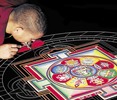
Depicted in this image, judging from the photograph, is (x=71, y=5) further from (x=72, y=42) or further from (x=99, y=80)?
(x=99, y=80)

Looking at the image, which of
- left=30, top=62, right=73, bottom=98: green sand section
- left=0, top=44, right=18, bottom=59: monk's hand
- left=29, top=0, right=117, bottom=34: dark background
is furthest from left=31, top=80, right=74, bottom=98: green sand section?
left=29, top=0, right=117, bottom=34: dark background

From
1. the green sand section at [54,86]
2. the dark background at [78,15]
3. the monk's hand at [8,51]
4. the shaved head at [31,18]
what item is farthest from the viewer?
the dark background at [78,15]

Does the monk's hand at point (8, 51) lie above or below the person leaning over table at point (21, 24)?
below

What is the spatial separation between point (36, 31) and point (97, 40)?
0.42m

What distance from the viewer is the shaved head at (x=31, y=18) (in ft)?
6.60

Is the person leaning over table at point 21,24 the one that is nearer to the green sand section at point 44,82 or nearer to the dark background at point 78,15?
the green sand section at point 44,82

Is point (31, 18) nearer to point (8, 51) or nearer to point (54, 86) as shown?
point (8, 51)

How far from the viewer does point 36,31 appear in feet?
6.72

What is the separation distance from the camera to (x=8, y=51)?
2133mm

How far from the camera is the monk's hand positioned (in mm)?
2129

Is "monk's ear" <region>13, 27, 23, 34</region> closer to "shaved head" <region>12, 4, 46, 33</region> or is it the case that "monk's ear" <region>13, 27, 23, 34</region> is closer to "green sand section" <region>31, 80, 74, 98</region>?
"shaved head" <region>12, 4, 46, 33</region>

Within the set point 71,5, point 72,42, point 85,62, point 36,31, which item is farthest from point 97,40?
point 71,5

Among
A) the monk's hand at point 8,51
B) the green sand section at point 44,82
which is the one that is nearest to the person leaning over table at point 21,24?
the monk's hand at point 8,51

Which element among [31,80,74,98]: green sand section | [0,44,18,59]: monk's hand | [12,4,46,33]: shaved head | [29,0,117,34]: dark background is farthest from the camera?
[29,0,117,34]: dark background
